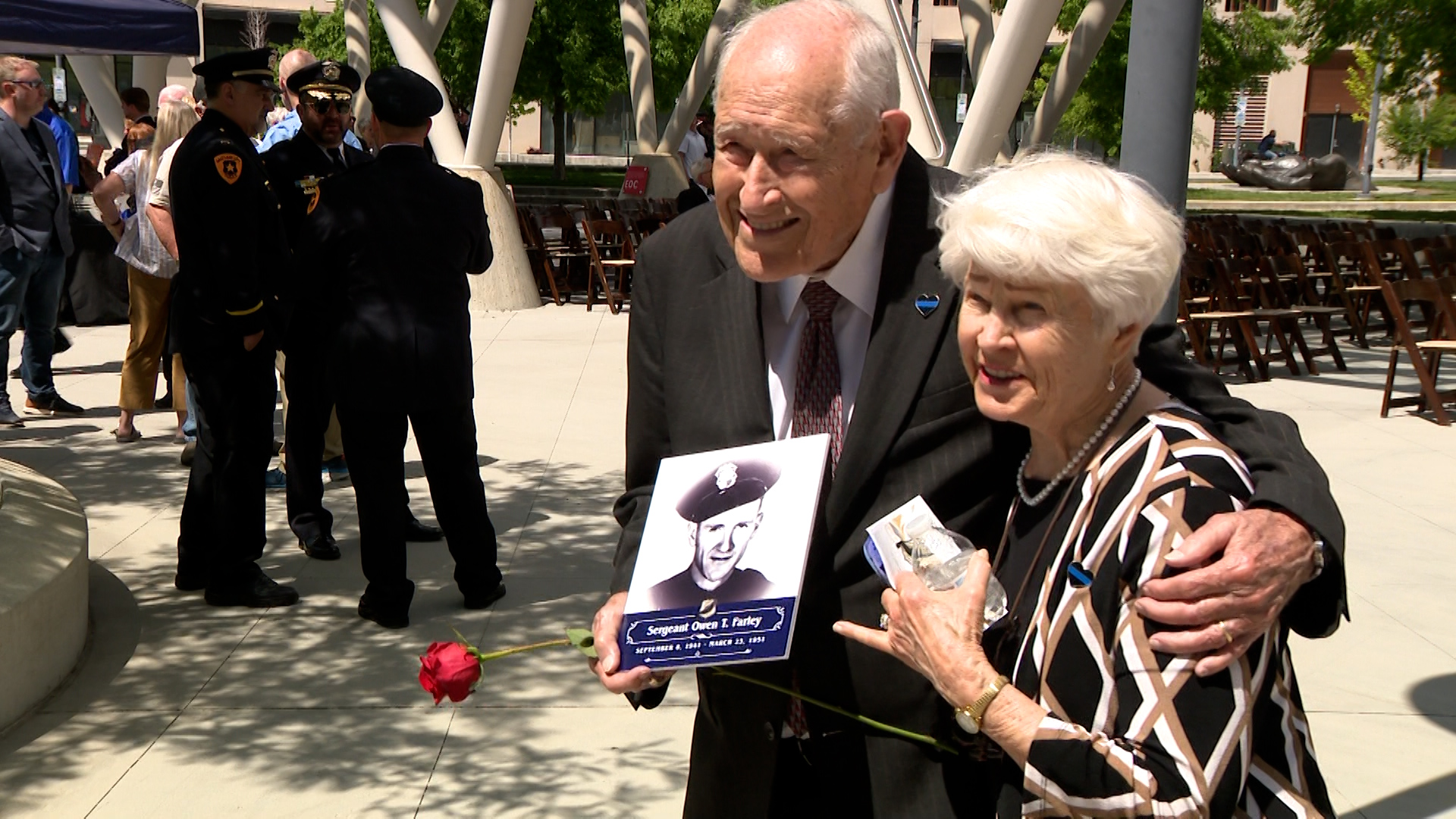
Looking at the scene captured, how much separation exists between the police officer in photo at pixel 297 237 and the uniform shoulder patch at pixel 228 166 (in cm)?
71

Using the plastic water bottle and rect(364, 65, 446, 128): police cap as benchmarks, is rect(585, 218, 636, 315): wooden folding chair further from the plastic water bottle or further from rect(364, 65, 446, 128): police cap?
the plastic water bottle

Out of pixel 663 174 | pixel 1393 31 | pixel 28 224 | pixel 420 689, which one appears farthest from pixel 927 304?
pixel 663 174

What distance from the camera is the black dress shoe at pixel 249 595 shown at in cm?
587

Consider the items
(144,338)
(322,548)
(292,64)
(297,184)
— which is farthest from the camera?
(144,338)

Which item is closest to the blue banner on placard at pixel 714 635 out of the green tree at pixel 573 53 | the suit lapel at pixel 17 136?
the suit lapel at pixel 17 136

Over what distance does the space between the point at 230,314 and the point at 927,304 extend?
4.08 m

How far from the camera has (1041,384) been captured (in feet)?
6.24

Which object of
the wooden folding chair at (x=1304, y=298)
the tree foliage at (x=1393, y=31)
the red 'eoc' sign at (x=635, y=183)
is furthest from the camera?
the red 'eoc' sign at (x=635, y=183)

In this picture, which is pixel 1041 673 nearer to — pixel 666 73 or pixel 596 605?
pixel 596 605

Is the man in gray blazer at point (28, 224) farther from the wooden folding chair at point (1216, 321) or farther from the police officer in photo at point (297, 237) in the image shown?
the wooden folding chair at point (1216, 321)

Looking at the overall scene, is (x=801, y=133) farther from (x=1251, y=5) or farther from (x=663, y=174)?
(x=1251, y=5)

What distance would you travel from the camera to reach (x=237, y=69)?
578cm

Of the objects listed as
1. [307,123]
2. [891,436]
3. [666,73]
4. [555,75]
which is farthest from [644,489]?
[666,73]

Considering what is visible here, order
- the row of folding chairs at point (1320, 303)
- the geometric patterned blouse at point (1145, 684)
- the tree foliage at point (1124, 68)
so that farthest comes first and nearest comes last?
the tree foliage at point (1124, 68) → the row of folding chairs at point (1320, 303) → the geometric patterned blouse at point (1145, 684)
